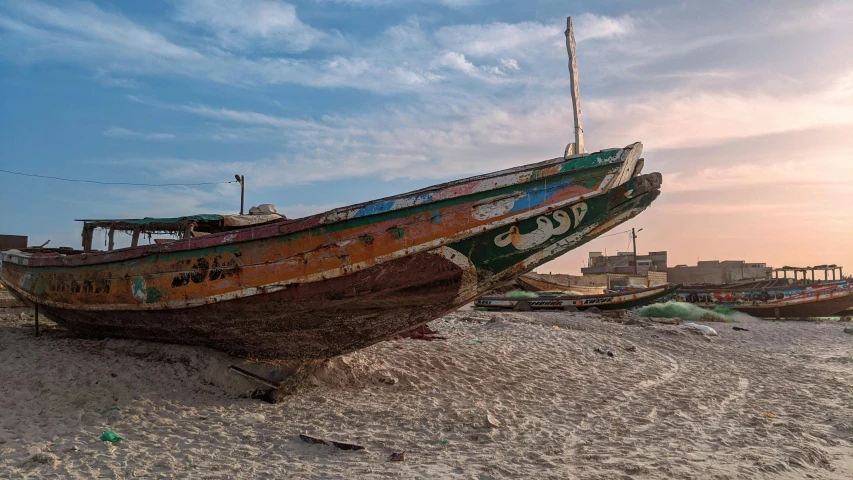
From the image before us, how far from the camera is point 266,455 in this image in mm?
4152

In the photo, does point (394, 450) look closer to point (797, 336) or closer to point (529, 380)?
point (529, 380)

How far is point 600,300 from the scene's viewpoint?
21.3m

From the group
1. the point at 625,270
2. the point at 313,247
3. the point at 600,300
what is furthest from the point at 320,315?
the point at 625,270

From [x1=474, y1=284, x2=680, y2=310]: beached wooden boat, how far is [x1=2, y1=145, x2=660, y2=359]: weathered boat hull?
15313mm

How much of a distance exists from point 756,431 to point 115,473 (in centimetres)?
541

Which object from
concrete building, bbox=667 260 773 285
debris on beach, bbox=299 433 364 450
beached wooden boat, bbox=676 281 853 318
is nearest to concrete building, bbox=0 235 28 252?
debris on beach, bbox=299 433 364 450

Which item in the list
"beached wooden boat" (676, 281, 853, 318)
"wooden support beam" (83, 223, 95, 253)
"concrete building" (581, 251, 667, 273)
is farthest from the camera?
"concrete building" (581, 251, 667, 273)

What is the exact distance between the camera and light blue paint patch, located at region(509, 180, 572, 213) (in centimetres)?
509

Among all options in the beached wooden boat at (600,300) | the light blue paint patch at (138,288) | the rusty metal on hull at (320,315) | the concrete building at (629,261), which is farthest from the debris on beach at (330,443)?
the concrete building at (629,261)

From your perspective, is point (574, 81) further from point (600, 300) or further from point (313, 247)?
point (600, 300)

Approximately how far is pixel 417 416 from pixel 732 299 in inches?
952

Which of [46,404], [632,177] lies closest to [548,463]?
[632,177]

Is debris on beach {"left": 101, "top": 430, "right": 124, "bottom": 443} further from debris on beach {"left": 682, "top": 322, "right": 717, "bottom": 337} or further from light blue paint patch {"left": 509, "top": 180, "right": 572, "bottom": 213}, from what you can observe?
debris on beach {"left": 682, "top": 322, "right": 717, "bottom": 337}

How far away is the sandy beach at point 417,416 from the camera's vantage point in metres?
3.95
